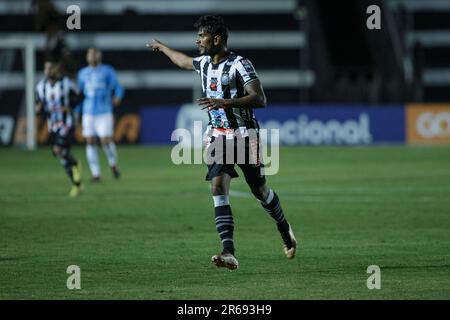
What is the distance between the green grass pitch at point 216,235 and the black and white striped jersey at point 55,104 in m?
1.26

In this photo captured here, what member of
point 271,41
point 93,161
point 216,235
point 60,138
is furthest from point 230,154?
point 271,41

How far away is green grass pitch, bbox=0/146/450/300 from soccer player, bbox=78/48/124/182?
85cm

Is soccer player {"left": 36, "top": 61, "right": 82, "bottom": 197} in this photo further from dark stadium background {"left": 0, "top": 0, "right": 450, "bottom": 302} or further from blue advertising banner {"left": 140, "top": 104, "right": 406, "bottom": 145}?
blue advertising banner {"left": 140, "top": 104, "right": 406, "bottom": 145}

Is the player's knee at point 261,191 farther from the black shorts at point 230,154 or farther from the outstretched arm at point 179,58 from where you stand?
the outstretched arm at point 179,58

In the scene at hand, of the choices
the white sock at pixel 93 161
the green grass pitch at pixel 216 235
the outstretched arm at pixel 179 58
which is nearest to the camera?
the green grass pitch at pixel 216 235

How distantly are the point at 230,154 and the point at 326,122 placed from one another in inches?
866

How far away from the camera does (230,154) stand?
1094 centimetres

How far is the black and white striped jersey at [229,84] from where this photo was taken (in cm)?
1085

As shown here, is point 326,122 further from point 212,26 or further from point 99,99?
point 212,26

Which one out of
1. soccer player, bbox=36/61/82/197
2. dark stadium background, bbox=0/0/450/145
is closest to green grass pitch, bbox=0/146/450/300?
soccer player, bbox=36/61/82/197

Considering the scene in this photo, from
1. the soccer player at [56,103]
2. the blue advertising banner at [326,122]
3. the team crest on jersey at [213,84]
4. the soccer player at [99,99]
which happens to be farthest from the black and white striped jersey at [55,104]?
the blue advertising banner at [326,122]

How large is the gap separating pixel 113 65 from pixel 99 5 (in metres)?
2.10
